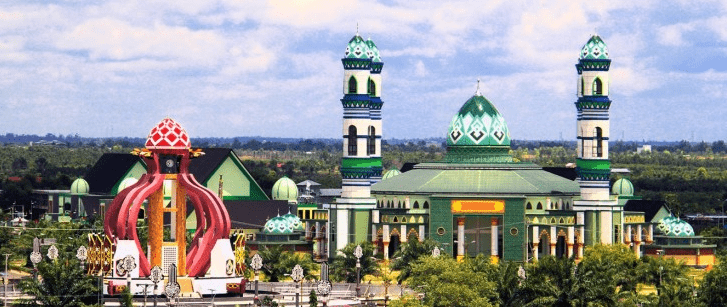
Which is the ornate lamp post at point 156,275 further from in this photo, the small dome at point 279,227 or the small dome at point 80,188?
the small dome at point 80,188

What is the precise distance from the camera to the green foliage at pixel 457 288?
7288 cm

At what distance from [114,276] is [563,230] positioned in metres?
36.5

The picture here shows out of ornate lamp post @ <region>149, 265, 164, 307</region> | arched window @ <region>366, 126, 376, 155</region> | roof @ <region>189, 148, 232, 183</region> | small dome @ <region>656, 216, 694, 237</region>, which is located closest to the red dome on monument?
ornate lamp post @ <region>149, 265, 164, 307</region>

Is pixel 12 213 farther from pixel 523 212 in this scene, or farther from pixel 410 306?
pixel 410 306

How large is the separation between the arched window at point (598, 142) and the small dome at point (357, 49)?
47.1ft

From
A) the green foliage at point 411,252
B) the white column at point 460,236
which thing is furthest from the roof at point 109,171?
the green foliage at point 411,252

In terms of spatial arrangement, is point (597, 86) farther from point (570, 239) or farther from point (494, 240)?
point (494, 240)

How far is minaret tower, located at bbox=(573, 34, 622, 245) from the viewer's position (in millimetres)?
110500

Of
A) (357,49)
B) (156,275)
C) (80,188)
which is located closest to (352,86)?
(357,49)

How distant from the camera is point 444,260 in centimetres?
8156

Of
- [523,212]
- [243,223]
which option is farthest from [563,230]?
[243,223]

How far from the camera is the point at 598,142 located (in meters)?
112

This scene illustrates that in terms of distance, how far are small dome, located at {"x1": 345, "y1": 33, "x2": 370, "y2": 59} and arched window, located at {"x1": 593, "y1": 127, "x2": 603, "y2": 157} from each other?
14344 mm

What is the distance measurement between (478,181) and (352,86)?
9.44 metres
